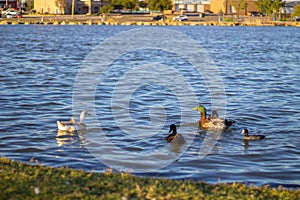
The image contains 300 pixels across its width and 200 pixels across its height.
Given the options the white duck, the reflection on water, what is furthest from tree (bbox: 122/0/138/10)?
the reflection on water

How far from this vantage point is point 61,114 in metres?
18.8

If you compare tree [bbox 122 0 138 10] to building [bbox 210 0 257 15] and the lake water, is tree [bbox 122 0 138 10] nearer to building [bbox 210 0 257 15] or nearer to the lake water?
Result: building [bbox 210 0 257 15]

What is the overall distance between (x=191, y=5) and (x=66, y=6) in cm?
4128

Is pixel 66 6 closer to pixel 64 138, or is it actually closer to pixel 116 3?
pixel 116 3

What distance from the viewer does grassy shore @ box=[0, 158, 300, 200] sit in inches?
309

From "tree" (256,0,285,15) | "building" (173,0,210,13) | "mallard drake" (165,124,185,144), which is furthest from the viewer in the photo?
"building" (173,0,210,13)

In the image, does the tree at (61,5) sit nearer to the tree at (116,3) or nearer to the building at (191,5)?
the tree at (116,3)

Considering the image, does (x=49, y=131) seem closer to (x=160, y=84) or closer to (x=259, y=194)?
(x=259, y=194)

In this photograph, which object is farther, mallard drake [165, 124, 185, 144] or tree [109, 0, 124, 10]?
tree [109, 0, 124, 10]

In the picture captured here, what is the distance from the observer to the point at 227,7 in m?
173

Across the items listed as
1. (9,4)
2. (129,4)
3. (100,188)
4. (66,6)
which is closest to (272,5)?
(129,4)

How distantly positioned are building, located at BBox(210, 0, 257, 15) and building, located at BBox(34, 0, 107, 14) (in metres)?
32.4

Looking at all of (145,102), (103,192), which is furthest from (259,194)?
(145,102)

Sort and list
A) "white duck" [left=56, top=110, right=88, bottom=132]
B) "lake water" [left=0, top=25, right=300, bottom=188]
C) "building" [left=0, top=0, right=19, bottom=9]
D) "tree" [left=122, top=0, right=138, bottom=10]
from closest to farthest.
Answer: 1. "lake water" [left=0, top=25, right=300, bottom=188]
2. "white duck" [left=56, top=110, right=88, bottom=132]
3. "tree" [left=122, top=0, right=138, bottom=10]
4. "building" [left=0, top=0, right=19, bottom=9]
